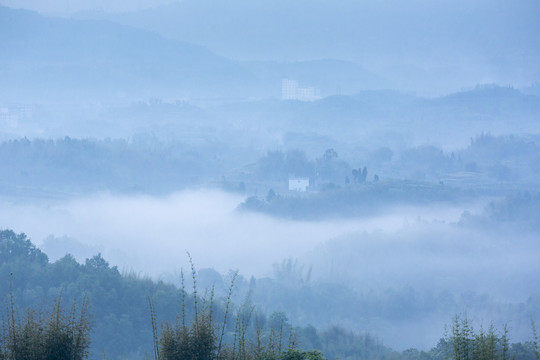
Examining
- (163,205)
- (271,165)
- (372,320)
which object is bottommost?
(372,320)

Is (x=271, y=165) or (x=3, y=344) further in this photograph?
(x=271, y=165)

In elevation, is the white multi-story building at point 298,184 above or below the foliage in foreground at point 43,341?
above

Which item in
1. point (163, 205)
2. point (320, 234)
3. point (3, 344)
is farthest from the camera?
point (163, 205)

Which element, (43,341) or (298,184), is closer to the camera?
(43,341)

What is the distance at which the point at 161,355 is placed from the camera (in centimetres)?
1207

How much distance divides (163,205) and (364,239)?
7038 centimetres

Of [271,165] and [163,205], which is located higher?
[271,165]

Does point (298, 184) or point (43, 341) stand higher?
point (298, 184)

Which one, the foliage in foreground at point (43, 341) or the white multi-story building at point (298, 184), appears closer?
the foliage in foreground at point (43, 341)

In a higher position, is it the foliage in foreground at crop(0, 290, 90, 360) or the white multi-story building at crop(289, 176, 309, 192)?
the white multi-story building at crop(289, 176, 309, 192)

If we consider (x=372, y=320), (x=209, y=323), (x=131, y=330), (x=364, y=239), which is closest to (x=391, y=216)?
(x=364, y=239)

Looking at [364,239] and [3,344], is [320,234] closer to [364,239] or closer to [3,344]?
[364,239]

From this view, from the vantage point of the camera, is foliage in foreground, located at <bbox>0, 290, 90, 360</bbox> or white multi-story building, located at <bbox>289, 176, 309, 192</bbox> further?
white multi-story building, located at <bbox>289, 176, 309, 192</bbox>

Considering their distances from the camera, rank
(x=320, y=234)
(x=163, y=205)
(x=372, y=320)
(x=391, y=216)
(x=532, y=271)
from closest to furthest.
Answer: (x=372, y=320), (x=532, y=271), (x=320, y=234), (x=391, y=216), (x=163, y=205)
